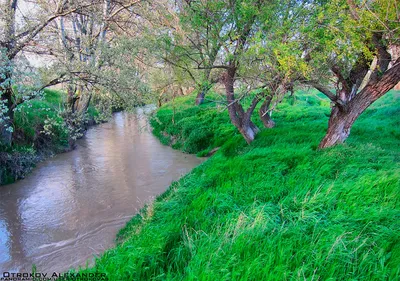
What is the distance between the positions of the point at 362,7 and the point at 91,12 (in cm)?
846

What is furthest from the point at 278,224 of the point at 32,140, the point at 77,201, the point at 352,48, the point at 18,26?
the point at 32,140

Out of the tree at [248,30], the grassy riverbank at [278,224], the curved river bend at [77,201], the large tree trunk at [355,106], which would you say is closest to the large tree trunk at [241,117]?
the tree at [248,30]

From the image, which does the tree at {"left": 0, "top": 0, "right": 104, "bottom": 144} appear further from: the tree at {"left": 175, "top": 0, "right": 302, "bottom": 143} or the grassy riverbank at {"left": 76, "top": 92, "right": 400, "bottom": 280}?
the grassy riverbank at {"left": 76, "top": 92, "right": 400, "bottom": 280}

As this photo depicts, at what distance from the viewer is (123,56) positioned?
9.74 metres

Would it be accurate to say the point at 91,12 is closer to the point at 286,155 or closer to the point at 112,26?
the point at 112,26

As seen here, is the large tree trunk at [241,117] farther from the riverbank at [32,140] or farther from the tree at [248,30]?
the riverbank at [32,140]

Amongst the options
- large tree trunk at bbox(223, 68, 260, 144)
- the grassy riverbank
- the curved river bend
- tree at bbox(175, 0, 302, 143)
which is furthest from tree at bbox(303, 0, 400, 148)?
the curved river bend

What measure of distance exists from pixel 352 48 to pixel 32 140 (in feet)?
40.6

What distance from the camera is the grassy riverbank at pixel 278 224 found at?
3.10 metres

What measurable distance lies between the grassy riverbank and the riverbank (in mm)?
5342

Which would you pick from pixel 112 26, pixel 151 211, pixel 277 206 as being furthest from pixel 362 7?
pixel 112 26

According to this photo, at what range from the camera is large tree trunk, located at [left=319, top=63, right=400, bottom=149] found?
589 centimetres

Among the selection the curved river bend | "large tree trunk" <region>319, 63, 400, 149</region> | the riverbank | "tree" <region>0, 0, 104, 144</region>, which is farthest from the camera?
the riverbank

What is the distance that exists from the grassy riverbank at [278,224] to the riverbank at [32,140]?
5.34m
